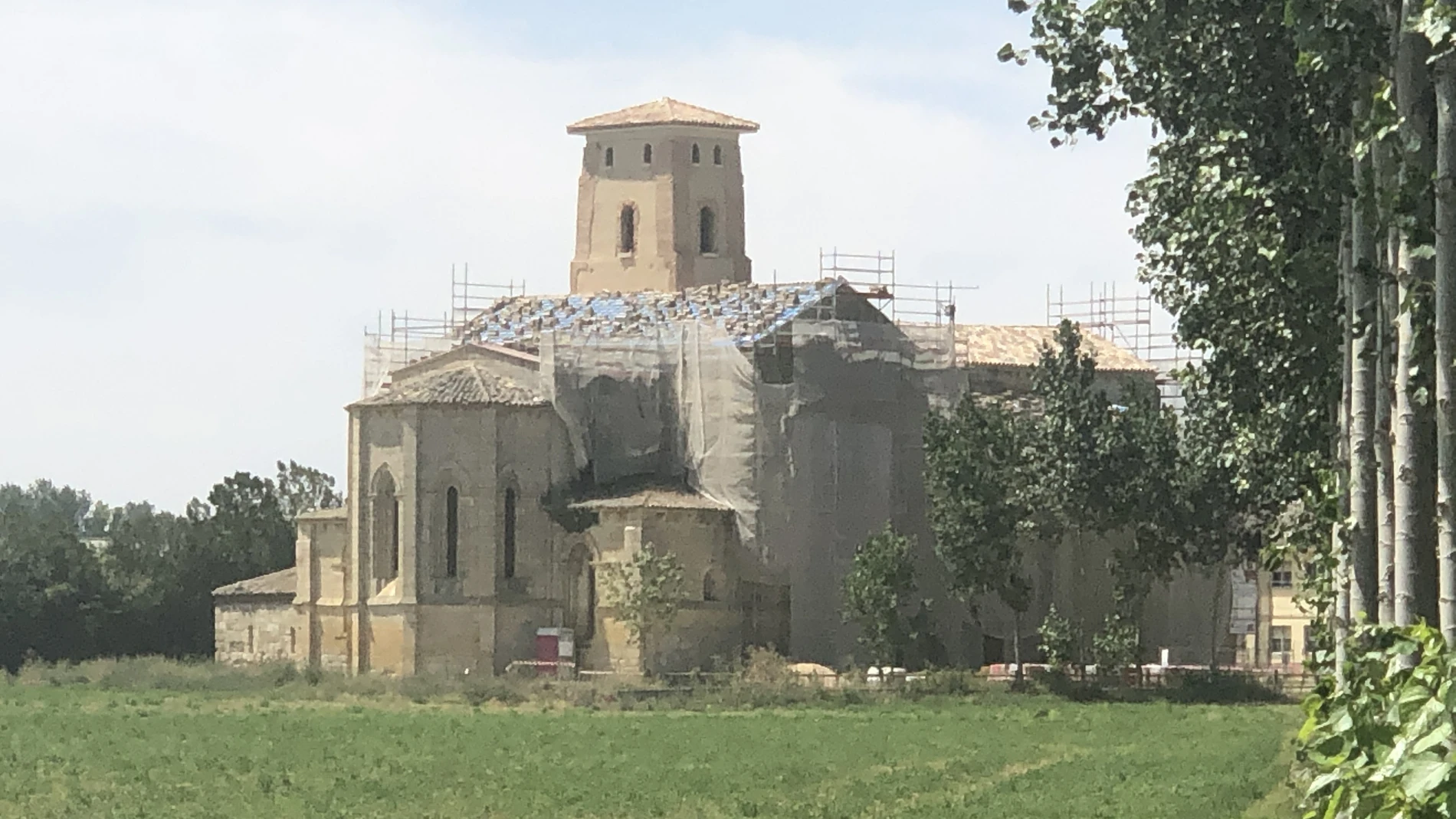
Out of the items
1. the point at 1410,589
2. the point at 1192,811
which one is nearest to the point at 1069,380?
the point at 1192,811

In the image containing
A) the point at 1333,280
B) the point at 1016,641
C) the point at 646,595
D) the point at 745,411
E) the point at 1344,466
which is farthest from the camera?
the point at 745,411

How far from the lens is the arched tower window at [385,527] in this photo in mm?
61094

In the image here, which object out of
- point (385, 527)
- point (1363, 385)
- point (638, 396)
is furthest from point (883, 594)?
point (1363, 385)

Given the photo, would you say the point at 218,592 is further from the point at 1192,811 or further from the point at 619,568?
the point at 1192,811

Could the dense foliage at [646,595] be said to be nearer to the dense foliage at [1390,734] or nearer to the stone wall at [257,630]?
the stone wall at [257,630]

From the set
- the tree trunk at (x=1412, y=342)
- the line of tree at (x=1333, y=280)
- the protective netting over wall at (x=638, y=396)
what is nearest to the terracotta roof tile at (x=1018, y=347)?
the protective netting over wall at (x=638, y=396)

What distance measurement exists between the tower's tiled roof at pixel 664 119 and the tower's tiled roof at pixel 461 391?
10452mm

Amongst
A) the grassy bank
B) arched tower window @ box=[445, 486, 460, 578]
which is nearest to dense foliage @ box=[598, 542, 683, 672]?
the grassy bank

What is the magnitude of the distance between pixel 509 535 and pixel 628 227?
12.5 meters

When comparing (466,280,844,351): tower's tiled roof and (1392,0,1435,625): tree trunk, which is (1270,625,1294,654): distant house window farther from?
(1392,0,1435,625): tree trunk

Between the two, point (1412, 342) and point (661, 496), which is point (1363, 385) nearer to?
point (1412, 342)

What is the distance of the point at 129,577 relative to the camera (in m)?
70.2

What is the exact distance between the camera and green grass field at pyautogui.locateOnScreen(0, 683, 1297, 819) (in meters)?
28.7

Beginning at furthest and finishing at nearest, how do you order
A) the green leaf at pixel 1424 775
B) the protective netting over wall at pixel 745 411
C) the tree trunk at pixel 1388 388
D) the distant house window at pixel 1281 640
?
1. the distant house window at pixel 1281 640
2. the protective netting over wall at pixel 745 411
3. the tree trunk at pixel 1388 388
4. the green leaf at pixel 1424 775
